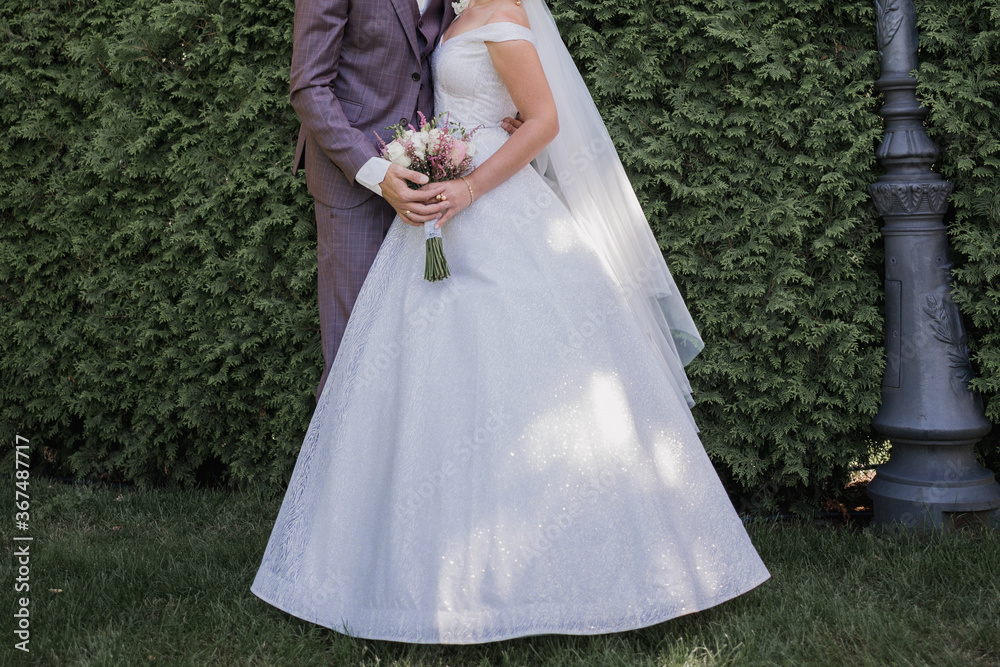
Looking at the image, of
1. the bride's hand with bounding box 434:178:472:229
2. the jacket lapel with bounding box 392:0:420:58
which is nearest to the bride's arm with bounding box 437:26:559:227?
the bride's hand with bounding box 434:178:472:229

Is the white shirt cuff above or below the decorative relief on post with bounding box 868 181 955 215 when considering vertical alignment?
above

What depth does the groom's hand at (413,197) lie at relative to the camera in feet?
7.96

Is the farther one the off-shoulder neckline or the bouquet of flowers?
the off-shoulder neckline

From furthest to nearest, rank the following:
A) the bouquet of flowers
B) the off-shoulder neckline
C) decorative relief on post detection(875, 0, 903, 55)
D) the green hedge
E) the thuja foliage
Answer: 1. the thuja foliage
2. the green hedge
3. decorative relief on post detection(875, 0, 903, 55)
4. the off-shoulder neckline
5. the bouquet of flowers

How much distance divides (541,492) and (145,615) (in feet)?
4.80

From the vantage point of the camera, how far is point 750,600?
2.59 m

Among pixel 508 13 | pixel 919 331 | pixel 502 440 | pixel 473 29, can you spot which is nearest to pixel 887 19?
pixel 919 331

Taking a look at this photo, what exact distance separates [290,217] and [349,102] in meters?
0.99

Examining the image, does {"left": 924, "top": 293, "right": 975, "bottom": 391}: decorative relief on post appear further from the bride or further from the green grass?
the bride

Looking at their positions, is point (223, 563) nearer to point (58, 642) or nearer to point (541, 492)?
point (58, 642)

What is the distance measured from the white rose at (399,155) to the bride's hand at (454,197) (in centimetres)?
14

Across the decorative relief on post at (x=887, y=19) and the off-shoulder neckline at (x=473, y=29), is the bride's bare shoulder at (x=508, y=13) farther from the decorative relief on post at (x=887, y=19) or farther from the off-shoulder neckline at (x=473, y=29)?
the decorative relief on post at (x=887, y=19)

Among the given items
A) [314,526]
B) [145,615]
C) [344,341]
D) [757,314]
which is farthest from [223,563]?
[757,314]

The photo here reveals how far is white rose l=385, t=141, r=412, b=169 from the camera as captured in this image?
2441 millimetres
